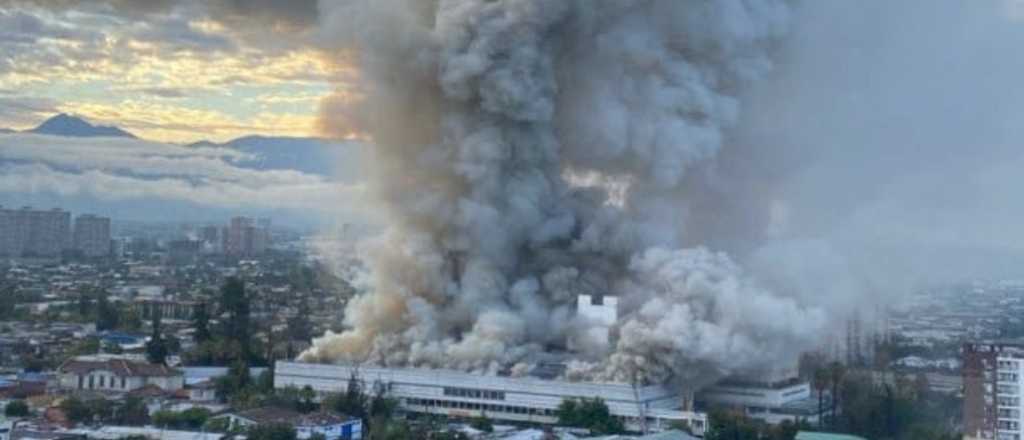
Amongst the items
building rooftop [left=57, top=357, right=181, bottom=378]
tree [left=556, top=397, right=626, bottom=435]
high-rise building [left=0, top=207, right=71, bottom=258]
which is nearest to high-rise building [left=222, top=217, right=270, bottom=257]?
high-rise building [left=0, top=207, right=71, bottom=258]

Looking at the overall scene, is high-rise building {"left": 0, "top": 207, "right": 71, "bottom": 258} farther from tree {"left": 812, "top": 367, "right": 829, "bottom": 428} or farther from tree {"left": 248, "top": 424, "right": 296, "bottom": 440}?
tree {"left": 248, "top": 424, "right": 296, "bottom": 440}

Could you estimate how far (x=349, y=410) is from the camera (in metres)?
18.2

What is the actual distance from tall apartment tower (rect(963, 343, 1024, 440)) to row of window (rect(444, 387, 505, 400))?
5.91m

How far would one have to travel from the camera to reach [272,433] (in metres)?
15.8

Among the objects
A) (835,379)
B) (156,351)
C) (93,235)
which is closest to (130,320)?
(156,351)

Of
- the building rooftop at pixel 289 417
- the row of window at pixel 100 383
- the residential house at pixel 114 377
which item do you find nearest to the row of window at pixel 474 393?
the building rooftop at pixel 289 417

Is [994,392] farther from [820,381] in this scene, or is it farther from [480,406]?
[480,406]

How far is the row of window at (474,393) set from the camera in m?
19.0

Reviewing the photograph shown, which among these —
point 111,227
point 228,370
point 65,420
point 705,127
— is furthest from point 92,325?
point 111,227

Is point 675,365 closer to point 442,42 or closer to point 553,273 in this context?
point 553,273

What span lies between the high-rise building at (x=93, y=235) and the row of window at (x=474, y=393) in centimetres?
3511

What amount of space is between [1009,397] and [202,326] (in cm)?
1575

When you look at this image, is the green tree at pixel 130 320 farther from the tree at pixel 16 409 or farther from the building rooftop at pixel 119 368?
the tree at pixel 16 409

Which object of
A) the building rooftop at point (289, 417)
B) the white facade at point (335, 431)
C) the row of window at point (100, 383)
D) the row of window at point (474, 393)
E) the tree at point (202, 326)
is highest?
the tree at point (202, 326)
